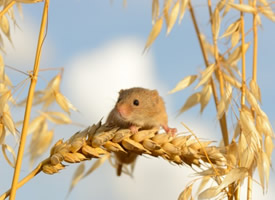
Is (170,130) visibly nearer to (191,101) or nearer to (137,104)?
(137,104)

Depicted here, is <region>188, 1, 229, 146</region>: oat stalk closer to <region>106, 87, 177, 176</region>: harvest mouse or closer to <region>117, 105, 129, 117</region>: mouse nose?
<region>106, 87, 177, 176</region>: harvest mouse

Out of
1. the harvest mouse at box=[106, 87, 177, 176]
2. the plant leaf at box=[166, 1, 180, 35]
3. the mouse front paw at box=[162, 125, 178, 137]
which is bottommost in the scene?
the mouse front paw at box=[162, 125, 178, 137]

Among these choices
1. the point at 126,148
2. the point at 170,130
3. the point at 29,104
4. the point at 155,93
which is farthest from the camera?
the point at 155,93

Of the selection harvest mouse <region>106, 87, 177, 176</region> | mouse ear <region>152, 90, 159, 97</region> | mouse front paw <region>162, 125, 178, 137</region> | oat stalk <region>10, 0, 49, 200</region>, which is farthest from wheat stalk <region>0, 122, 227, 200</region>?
mouse ear <region>152, 90, 159, 97</region>

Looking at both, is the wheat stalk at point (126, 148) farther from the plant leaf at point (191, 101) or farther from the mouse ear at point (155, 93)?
the mouse ear at point (155, 93)

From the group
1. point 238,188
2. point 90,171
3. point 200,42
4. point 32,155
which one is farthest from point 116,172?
point 238,188

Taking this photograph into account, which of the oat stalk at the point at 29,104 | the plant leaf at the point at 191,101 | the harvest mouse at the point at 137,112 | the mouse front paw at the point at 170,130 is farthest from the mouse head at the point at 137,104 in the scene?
the oat stalk at the point at 29,104

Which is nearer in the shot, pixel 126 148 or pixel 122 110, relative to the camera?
pixel 126 148

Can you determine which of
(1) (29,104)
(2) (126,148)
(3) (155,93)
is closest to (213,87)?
(2) (126,148)

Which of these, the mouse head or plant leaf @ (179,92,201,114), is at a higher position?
plant leaf @ (179,92,201,114)
